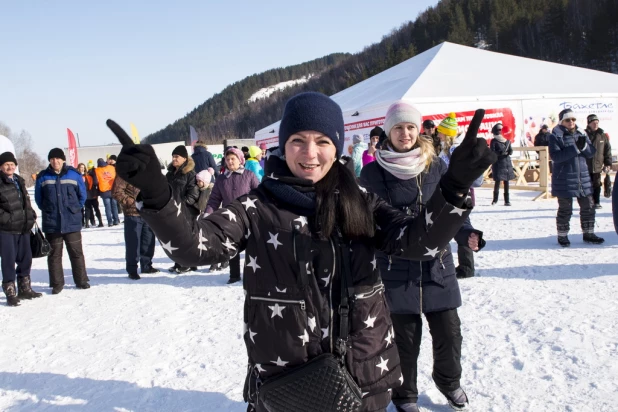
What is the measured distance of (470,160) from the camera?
4.33 ft

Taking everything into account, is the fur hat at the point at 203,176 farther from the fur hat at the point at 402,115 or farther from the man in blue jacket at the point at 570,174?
the man in blue jacket at the point at 570,174

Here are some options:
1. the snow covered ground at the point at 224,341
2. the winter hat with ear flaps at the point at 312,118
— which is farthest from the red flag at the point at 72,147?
the winter hat with ear flaps at the point at 312,118

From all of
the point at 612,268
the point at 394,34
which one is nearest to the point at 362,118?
the point at 612,268

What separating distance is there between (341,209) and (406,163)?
44.1 inches

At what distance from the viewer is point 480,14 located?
5400cm

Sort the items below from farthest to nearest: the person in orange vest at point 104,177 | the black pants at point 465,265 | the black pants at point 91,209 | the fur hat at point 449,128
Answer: the black pants at point 91,209 < the person in orange vest at point 104,177 < the black pants at point 465,265 < the fur hat at point 449,128

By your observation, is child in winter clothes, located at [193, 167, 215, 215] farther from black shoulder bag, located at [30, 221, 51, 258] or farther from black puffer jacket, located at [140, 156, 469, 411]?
black puffer jacket, located at [140, 156, 469, 411]

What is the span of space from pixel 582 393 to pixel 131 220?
5925 mm

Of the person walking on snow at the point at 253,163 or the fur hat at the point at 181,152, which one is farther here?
the person walking on snow at the point at 253,163

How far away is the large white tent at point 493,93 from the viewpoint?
1495cm

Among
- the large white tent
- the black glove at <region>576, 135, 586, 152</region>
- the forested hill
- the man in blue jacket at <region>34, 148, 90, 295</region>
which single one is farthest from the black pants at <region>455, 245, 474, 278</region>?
the forested hill

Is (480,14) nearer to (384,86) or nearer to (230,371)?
(384,86)

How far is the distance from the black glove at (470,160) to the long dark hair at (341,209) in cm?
32

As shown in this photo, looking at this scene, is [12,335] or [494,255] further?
[494,255]
